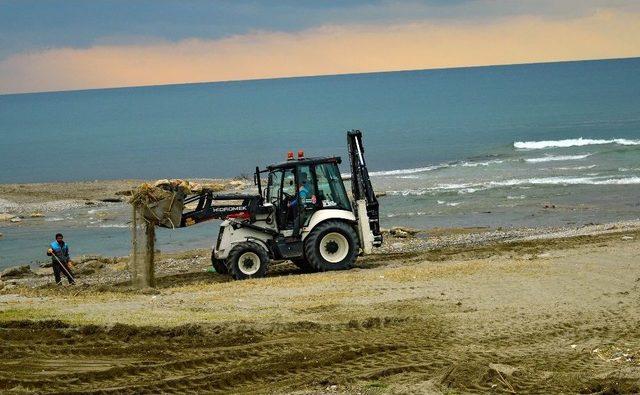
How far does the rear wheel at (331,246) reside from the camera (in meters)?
20.5

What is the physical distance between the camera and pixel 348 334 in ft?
46.0

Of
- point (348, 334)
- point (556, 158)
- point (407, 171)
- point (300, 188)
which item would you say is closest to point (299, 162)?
point (300, 188)

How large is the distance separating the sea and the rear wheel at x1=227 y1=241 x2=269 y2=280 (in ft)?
43.5

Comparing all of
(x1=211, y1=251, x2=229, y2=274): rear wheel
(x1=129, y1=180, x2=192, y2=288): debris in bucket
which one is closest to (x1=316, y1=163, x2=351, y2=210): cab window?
(x1=211, y1=251, x2=229, y2=274): rear wheel

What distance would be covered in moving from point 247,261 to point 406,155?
49.7 metres

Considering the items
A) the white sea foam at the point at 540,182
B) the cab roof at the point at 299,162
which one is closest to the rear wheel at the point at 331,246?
the cab roof at the point at 299,162

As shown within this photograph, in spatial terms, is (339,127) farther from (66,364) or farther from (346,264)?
(66,364)

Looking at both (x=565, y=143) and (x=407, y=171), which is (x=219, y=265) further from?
(x=565, y=143)

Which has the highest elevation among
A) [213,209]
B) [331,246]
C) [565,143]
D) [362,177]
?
[565,143]

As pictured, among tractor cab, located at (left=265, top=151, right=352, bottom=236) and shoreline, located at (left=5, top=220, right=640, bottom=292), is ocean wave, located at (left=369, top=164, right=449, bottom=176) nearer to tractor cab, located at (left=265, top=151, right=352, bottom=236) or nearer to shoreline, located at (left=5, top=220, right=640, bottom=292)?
shoreline, located at (left=5, top=220, right=640, bottom=292)

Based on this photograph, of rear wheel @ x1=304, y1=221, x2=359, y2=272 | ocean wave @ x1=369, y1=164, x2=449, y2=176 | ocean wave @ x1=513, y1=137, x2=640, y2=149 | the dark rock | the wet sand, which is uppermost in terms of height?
ocean wave @ x1=513, y1=137, x2=640, y2=149

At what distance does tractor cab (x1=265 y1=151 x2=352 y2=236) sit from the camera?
2047 cm

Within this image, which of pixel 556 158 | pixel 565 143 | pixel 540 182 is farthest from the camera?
pixel 565 143

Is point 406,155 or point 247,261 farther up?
point 406,155
